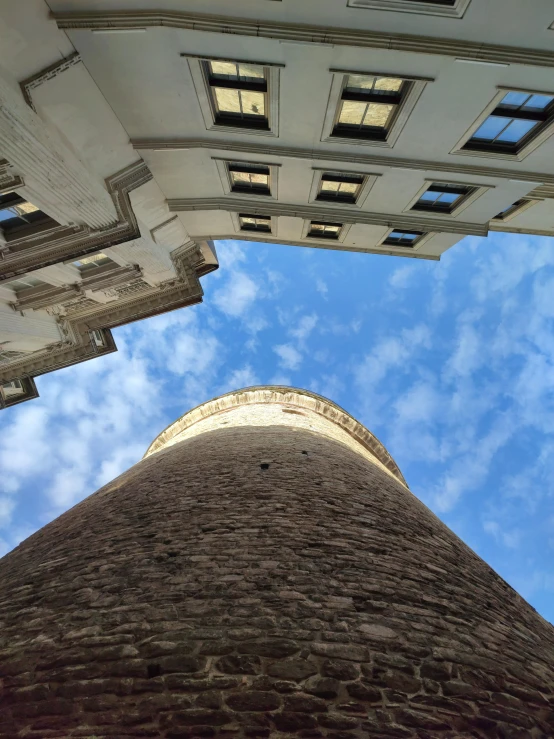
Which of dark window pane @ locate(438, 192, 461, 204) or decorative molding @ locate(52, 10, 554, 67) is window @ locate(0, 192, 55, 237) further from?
dark window pane @ locate(438, 192, 461, 204)

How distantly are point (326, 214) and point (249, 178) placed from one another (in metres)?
2.32

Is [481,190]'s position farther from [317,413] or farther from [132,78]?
[317,413]

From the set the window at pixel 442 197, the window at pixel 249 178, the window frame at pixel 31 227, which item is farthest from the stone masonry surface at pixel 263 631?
the window at pixel 442 197

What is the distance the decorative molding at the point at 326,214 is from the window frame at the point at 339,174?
0.66ft

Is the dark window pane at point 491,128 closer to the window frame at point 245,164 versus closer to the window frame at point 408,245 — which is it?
the window frame at point 408,245

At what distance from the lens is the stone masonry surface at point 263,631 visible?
3176 millimetres

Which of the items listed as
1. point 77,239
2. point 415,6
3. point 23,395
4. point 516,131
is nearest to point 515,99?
point 516,131

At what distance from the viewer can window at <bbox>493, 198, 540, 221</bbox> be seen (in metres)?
11.5

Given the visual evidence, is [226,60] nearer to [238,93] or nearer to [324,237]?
[238,93]

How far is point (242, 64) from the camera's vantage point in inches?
299

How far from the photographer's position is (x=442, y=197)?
440 inches

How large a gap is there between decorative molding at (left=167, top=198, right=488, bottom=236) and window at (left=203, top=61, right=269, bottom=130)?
2.77 meters

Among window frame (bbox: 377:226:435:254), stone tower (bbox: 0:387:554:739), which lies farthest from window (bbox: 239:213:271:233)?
stone tower (bbox: 0:387:554:739)

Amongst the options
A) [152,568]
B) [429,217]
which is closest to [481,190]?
[429,217]
